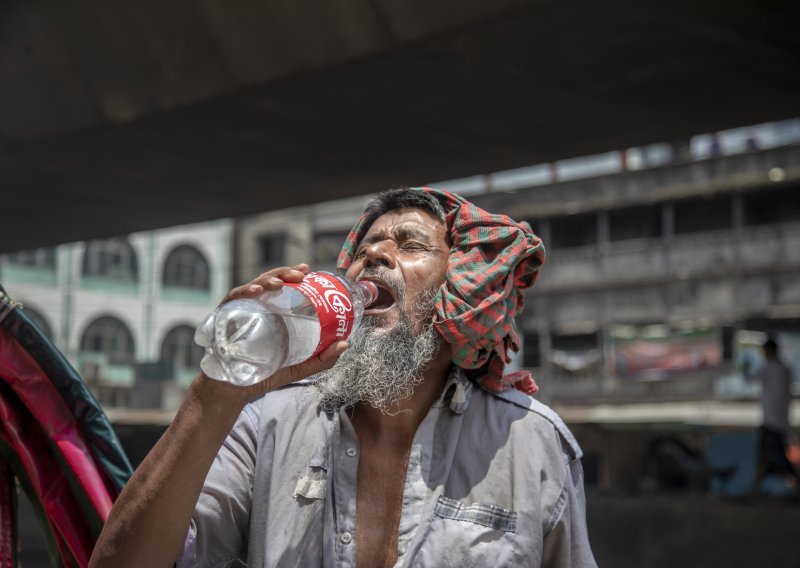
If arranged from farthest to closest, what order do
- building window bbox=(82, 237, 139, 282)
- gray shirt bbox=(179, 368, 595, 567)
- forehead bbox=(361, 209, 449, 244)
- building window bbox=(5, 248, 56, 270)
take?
building window bbox=(82, 237, 139, 282)
building window bbox=(5, 248, 56, 270)
forehead bbox=(361, 209, 449, 244)
gray shirt bbox=(179, 368, 595, 567)

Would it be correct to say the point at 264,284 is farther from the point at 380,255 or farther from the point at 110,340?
the point at 110,340

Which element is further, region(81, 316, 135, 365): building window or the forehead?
region(81, 316, 135, 365): building window

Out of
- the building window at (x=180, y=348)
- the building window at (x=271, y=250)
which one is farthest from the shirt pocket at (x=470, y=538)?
the building window at (x=180, y=348)

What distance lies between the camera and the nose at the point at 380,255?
118 inches

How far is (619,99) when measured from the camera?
943 centimetres

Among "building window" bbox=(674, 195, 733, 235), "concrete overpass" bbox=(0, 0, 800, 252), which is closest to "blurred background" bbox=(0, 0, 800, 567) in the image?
"concrete overpass" bbox=(0, 0, 800, 252)

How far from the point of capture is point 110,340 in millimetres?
51531

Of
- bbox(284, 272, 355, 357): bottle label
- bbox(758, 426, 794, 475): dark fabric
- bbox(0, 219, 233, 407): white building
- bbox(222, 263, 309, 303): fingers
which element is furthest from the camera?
bbox(0, 219, 233, 407): white building

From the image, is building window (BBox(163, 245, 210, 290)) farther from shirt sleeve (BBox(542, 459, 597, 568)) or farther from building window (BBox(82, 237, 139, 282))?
shirt sleeve (BBox(542, 459, 597, 568))

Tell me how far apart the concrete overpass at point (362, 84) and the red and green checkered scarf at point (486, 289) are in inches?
183

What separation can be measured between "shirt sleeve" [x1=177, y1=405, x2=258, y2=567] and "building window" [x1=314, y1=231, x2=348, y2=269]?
3842 cm

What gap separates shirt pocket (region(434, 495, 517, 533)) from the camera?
103 inches

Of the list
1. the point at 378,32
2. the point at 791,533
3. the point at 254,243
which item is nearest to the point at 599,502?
the point at 791,533

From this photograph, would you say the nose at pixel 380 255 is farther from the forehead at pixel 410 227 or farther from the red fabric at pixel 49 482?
the red fabric at pixel 49 482
